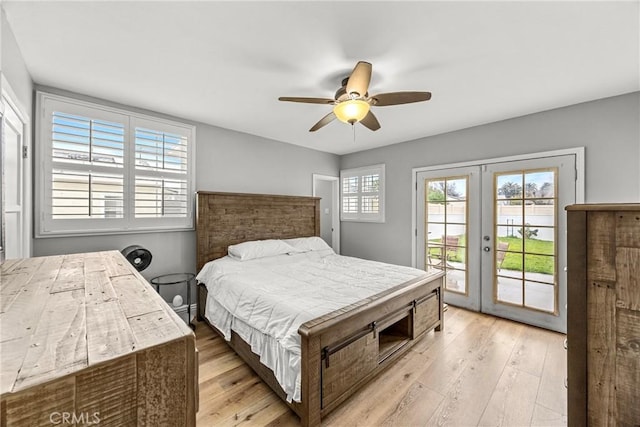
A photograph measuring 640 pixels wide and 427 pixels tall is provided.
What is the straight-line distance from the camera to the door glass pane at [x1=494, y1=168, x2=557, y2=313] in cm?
300

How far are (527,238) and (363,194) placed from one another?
2562 millimetres

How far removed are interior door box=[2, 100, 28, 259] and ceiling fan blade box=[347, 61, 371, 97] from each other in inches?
85.1

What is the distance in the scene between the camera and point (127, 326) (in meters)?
0.60

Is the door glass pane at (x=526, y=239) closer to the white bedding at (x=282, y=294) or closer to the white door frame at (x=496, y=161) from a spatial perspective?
the white door frame at (x=496, y=161)

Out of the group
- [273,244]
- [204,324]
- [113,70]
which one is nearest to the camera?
[113,70]

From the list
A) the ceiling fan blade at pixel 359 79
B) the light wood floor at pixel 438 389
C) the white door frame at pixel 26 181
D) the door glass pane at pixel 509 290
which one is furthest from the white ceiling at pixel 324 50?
the light wood floor at pixel 438 389

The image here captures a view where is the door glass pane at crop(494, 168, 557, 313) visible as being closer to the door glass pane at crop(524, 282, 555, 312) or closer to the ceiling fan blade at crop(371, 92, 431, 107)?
the door glass pane at crop(524, 282, 555, 312)

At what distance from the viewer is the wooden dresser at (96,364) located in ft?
1.38

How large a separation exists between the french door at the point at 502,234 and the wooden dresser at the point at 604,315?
2507 mm

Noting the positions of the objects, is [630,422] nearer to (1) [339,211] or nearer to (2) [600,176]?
(2) [600,176]

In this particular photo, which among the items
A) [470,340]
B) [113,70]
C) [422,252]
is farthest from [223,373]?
[422,252]

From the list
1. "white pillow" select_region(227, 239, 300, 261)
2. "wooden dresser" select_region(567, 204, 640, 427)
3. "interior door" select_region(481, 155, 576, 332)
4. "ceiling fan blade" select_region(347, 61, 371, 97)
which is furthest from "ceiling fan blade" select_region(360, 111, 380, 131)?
"white pillow" select_region(227, 239, 300, 261)

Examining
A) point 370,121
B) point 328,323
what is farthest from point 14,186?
point 370,121

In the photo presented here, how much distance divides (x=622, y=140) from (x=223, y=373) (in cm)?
438
